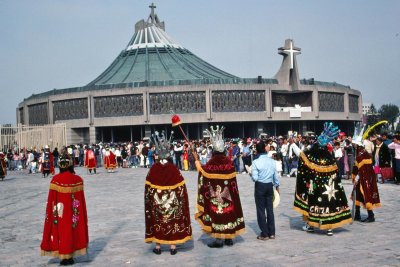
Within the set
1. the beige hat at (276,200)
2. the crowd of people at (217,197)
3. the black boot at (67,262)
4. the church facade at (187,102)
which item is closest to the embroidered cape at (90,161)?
the crowd of people at (217,197)

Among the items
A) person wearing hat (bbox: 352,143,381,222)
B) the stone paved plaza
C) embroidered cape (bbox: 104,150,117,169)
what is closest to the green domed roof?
embroidered cape (bbox: 104,150,117,169)

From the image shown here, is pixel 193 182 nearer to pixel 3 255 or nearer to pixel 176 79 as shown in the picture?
pixel 3 255

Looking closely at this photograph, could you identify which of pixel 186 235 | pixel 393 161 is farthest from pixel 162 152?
pixel 393 161

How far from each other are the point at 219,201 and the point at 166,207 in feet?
2.76

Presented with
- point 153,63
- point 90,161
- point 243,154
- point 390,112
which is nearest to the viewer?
point 243,154

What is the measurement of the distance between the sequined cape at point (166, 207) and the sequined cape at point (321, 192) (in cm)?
212

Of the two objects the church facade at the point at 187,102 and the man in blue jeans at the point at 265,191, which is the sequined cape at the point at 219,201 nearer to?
the man in blue jeans at the point at 265,191

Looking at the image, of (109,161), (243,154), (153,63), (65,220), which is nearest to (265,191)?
(65,220)

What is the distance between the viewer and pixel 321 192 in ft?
25.7

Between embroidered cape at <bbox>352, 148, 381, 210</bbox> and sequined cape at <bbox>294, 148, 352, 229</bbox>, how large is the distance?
3.02 feet

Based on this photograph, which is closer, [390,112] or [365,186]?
[365,186]

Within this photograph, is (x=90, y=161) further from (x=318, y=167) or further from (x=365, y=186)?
(x=318, y=167)

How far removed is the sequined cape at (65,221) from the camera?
6375 millimetres

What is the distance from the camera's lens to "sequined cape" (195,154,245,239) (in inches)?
283
